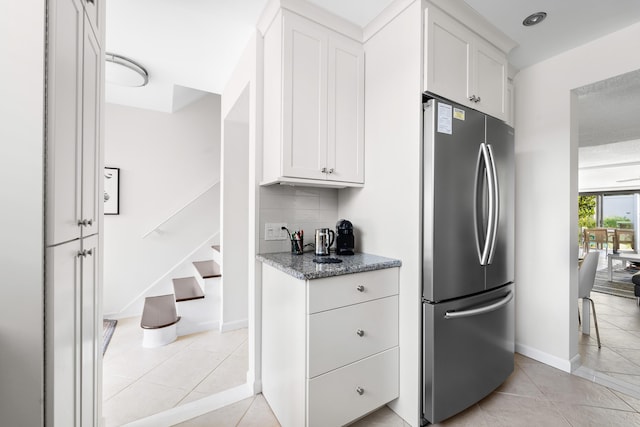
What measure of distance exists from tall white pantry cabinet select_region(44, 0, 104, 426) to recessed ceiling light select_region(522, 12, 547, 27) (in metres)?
2.47

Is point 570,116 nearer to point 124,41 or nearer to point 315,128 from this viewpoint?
point 315,128

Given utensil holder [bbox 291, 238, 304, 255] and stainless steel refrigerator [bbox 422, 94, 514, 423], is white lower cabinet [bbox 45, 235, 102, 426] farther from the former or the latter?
stainless steel refrigerator [bbox 422, 94, 514, 423]

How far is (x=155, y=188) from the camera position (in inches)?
141

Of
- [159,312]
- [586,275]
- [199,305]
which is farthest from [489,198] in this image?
[159,312]

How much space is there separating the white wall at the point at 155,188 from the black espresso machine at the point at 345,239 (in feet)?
8.56

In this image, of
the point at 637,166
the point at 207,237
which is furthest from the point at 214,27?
the point at 637,166

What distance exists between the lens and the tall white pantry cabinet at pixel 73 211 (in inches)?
29.9

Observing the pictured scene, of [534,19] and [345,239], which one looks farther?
[345,239]

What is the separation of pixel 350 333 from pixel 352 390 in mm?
315

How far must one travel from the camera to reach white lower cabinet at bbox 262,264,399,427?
4.36 feet

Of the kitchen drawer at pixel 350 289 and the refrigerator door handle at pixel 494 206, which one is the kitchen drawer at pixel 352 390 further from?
the refrigerator door handle at pixel 494 206

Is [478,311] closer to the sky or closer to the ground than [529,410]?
closer to the sky

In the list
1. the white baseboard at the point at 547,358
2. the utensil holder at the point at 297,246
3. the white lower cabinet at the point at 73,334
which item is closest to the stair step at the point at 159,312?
the white lower cabinet at the point at 73,334

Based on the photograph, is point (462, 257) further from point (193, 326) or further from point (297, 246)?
point (193, 326)
